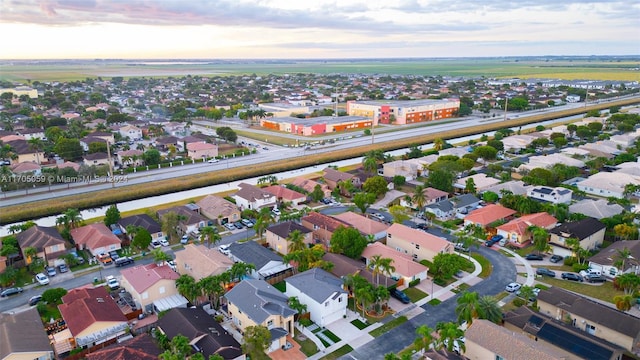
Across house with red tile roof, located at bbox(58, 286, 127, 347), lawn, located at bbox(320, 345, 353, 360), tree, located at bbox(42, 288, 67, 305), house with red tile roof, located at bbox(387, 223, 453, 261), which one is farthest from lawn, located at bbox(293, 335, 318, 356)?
tree, located at bbox(42, 288, 67, 305)

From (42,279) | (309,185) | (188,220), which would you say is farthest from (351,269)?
(42,279)

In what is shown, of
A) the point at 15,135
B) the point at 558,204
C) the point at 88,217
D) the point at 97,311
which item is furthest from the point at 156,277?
the point at 15,135

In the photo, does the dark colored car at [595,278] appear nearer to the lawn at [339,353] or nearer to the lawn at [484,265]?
the lawn at [484,265]

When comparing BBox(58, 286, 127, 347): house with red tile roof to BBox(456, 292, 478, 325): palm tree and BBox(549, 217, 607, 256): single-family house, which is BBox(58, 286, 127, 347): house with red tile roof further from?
BBox(549, 217, 607, 256): single-family house

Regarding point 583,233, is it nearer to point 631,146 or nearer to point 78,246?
point 78,246

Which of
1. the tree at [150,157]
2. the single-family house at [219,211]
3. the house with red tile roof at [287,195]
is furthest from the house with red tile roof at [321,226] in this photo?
the tree at [150,157]

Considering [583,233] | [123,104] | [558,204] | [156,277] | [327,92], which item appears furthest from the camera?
[327,92]
